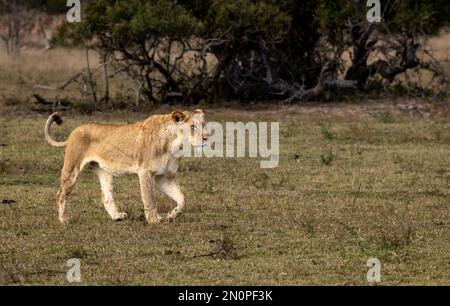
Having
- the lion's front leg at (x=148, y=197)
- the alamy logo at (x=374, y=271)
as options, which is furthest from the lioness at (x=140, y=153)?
the alamy logo at (x=374, y=271)

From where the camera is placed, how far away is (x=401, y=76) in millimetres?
28328

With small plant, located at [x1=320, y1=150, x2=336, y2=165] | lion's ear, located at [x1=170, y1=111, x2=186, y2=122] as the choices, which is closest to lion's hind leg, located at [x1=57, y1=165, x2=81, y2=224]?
lion's ear, located at [x1=170, y1=111, x2=186, y2=122]

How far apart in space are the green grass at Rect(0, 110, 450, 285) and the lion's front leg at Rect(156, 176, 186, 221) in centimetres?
13

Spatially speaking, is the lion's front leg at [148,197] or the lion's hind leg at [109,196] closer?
the lion's front leg at [148,197]

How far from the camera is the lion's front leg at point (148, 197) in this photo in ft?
34.2

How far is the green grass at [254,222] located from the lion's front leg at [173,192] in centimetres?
13

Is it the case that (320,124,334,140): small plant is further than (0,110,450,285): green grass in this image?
Yes

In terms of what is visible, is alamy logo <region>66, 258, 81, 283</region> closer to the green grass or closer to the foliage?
the green grass

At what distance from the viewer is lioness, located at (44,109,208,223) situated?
10445 mm

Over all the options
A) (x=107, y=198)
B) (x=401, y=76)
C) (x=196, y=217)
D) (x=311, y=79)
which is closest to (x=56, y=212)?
(x=107, y=198)

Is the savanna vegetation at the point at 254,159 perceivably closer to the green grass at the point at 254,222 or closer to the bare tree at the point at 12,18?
the green grass at the point at 254,222

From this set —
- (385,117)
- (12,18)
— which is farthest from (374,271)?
(12,18)

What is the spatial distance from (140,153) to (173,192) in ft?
1.56
